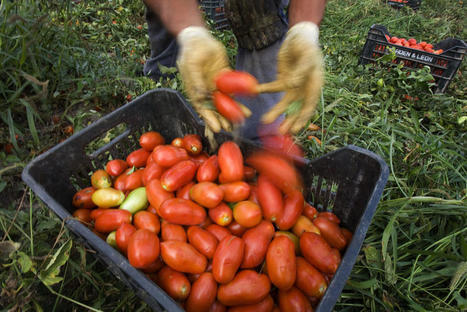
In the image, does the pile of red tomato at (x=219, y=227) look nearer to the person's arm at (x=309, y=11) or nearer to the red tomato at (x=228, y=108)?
the red tomato at (x=228, y=108)

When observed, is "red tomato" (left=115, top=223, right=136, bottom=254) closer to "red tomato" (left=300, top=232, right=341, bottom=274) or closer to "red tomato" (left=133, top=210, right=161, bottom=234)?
"red tomato" (left=133, top=210, right=161, bottom=234)

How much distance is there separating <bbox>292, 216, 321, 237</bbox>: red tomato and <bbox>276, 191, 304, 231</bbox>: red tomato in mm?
34

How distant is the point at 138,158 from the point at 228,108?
2.24 feet

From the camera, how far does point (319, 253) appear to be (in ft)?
3.84

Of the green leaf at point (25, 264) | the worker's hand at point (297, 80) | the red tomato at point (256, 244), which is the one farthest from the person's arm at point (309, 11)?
the green leaf at point (25, 264)

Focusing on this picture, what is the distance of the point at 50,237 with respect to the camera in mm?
1602

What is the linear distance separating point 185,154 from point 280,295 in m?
0.87

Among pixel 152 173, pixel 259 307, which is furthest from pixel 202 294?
pixel 152 173

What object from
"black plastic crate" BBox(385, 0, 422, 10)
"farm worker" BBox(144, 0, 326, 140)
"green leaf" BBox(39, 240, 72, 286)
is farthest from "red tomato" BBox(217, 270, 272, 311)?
"black plastic crate" BBox(385, 0, 422, 10)

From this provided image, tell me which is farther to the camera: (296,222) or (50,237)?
(50,237)

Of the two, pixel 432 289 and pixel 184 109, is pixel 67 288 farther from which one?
pixel 432 289

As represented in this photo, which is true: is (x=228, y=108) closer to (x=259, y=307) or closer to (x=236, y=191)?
(x=236, y=191)

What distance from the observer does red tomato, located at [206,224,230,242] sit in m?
1.32

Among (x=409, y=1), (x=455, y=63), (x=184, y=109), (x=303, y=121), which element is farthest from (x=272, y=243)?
(x=409, y=1)
